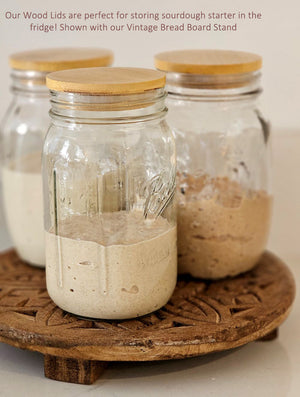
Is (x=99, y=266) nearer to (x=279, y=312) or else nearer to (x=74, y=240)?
(x=74, y=240)

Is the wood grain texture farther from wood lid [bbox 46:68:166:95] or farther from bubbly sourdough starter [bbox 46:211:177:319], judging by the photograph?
wood lid [bbox 46:68:166:95]

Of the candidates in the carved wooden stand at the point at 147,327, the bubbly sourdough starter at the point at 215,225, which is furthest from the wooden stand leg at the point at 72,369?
the bubbly sourdough starter at the point at 215,225

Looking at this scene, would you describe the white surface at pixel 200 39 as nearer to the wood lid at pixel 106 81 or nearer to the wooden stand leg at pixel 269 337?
the wood lid at pixel 106 81

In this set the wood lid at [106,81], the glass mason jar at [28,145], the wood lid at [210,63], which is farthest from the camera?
the glass mason jar at [28,145]

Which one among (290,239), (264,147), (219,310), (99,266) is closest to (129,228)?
(99,266)

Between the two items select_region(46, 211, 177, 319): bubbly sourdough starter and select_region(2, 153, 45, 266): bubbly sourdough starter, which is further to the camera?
select_region(2, 153, 45, 266): bubbly sourdough starter

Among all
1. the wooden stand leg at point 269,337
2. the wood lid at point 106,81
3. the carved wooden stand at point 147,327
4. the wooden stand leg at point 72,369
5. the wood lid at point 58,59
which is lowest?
the wooden stand leg at point 269,337

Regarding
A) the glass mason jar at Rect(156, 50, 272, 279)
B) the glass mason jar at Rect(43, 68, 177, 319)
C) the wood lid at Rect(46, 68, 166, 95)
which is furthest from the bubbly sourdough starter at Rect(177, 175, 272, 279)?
the wood lid at Rect(46, 68, 166, 95)
